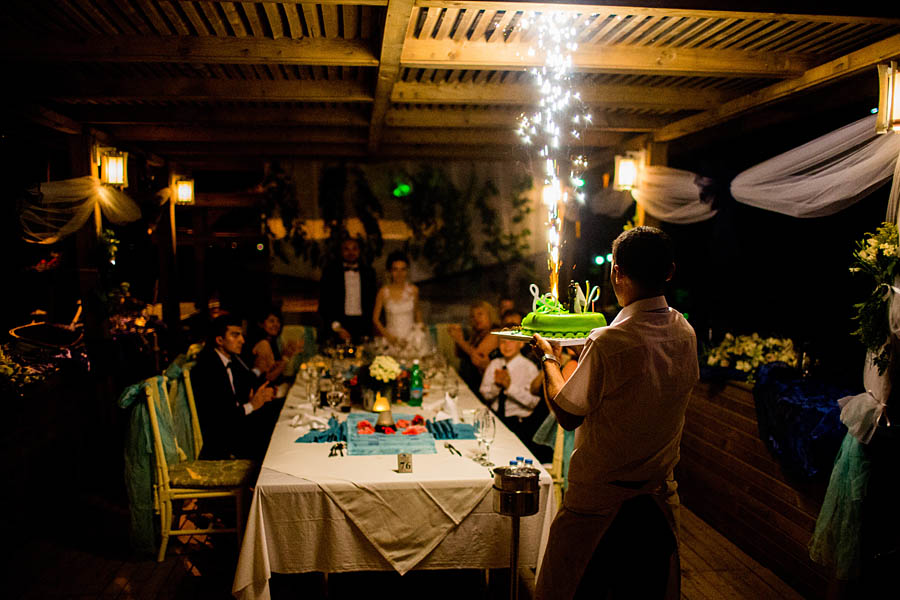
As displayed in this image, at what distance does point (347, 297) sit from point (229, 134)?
91.4 inches

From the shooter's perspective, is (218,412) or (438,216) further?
(438,216)

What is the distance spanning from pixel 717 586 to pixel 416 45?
357 cm

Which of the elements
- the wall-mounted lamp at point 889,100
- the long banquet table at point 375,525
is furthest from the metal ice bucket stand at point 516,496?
the wall-mounted lamp at point 889,100

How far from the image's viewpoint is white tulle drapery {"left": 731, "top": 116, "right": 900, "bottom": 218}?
3.21 meters

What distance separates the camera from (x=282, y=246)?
823 cm

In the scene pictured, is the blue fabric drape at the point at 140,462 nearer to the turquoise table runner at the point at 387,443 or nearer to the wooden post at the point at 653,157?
the turquoise table runner at the point at 387,443

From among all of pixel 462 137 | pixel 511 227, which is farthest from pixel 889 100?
pixel 511 227

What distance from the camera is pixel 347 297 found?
7660mm

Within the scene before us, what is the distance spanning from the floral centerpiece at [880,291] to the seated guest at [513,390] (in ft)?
7.98

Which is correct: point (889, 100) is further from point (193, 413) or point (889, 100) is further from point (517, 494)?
point (193, 413)

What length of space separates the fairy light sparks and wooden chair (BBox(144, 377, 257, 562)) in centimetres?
224

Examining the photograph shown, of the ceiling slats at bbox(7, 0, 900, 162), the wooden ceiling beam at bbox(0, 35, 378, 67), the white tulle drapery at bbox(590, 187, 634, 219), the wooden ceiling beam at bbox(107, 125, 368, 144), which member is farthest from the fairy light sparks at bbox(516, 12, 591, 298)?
the wooden ceiling beam at bbox(107, 125, 368, 144)

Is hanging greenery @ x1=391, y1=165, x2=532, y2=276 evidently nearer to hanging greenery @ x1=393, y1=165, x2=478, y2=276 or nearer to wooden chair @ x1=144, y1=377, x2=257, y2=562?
hanging greenery @ x1=393, y1=165, x2=478, y2=276

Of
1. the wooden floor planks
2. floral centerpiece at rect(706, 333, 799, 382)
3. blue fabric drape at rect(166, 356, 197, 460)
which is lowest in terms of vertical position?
the wooden floor planks
